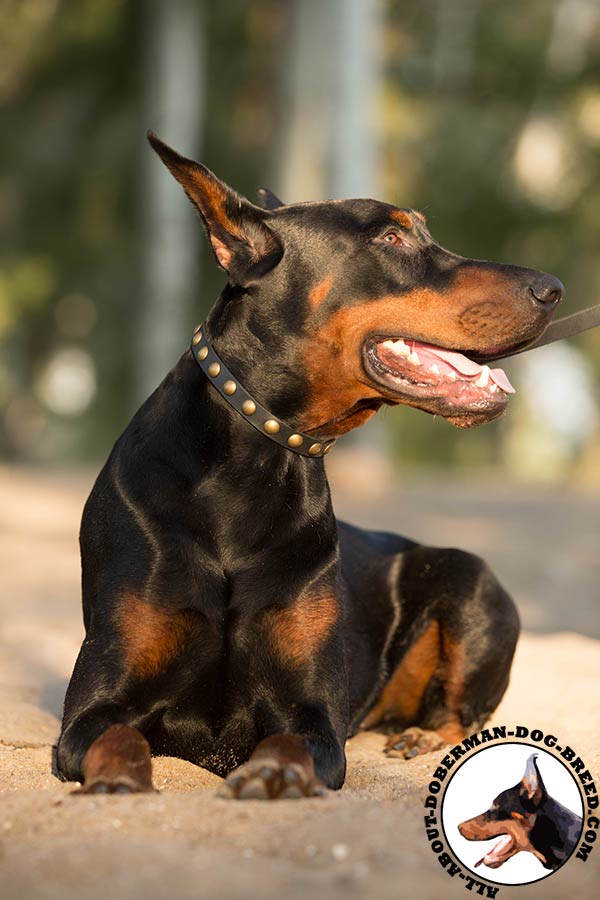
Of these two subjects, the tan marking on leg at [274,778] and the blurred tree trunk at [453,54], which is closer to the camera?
the tan marking on leg at [274,778]

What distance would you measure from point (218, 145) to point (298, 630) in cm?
2233

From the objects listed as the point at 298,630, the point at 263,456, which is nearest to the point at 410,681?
the point at 298,630

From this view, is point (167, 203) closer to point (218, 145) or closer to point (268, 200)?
point (218, 145)

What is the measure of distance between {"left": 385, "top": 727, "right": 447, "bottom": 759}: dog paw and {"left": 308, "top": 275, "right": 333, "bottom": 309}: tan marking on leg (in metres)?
1.75

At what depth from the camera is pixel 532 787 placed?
3342 mm

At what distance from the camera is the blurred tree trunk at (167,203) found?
18578 mm

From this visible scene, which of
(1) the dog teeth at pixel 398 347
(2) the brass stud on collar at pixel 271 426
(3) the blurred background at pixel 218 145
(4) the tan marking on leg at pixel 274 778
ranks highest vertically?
(1) the dog teeth at pixel 398 347

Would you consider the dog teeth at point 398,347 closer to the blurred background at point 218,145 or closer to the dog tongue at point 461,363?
the dog tongue at point 461,363

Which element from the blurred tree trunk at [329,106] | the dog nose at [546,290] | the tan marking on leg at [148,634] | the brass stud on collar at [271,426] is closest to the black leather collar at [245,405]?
the brass stud on collar at [271,426]

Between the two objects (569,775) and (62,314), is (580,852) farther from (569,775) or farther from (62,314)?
(62,314)

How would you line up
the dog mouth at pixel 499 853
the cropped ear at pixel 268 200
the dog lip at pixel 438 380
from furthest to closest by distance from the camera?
the cropped ear at pixel 268 200
the dog lip at pixel 438 380
the dog mouth at pixel 499 853

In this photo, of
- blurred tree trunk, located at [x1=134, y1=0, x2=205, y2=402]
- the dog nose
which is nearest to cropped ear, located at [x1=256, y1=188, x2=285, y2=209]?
the dog nose

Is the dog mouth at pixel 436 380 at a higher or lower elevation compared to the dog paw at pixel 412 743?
higher

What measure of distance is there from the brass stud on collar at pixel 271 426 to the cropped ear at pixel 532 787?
1306 millimetres
